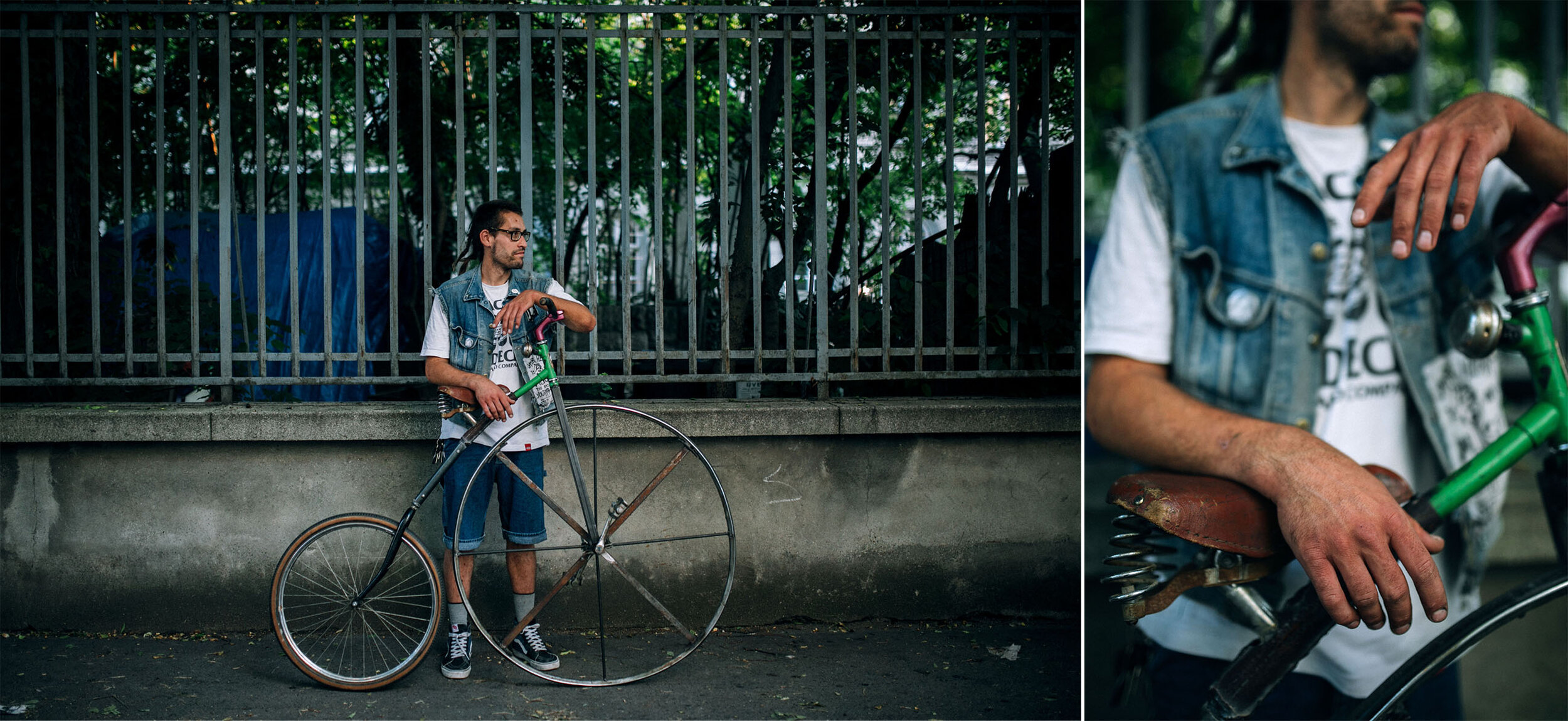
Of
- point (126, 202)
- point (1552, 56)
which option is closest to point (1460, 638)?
point (1552, 56)

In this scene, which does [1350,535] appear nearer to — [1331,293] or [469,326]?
[1331,293]

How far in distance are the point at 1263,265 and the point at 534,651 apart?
318 cm

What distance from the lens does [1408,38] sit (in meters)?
2.13

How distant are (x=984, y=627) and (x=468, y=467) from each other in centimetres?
A: 244

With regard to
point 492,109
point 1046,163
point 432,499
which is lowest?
point 432,499

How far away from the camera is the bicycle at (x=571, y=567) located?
4004 millimetres

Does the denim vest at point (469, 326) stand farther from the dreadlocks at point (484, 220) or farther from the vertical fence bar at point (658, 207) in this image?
the vertical fence bar at point (658, 207)

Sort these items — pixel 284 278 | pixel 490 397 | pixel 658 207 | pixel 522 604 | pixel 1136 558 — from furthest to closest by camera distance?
pixel 284 278 < pixel 658 207 < pixel 522 604 < pixel 490 397 < pixel 1136 558

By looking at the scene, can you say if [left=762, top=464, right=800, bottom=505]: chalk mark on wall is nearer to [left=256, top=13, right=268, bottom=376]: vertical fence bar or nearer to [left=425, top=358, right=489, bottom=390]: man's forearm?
[left=425, top=358, right=489, bottom=390]: man's forearm

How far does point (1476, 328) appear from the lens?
2.12 m

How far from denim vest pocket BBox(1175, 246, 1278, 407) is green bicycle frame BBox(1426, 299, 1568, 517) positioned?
1.47 ft

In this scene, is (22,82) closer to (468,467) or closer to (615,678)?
(468,467)

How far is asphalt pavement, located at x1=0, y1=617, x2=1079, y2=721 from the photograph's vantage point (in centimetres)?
386

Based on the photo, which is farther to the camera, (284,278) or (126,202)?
(284,278)
